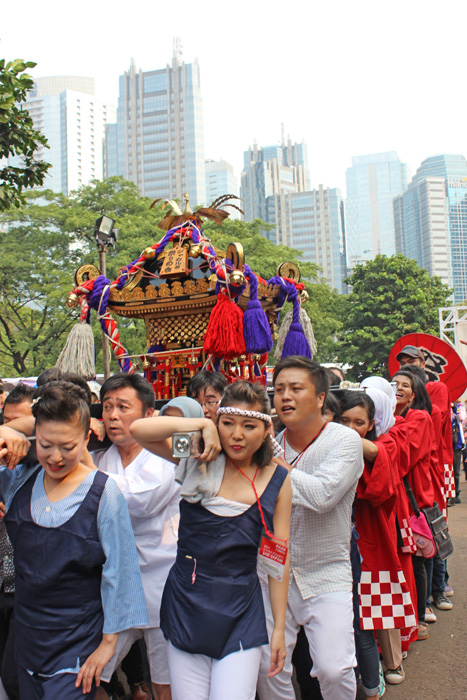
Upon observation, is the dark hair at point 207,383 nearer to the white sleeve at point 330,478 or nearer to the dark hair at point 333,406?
the dark hair at point 333,406

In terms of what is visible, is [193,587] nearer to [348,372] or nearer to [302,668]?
[302,668]

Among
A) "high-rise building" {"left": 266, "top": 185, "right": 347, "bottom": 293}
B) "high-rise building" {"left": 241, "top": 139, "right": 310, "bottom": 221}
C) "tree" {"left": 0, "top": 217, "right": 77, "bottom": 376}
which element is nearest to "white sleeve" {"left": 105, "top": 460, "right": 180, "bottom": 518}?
"tree" {"left": 0, "top": 217, "right": 77, "bottom": 376}

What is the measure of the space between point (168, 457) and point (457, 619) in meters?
3.29

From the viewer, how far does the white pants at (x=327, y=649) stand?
8.64 feet

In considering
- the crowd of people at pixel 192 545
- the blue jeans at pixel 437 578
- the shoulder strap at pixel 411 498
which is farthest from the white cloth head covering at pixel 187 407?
the blue jeans at pixel 437 578

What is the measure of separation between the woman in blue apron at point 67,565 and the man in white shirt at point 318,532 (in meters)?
0.80

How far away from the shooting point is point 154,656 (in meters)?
2.85

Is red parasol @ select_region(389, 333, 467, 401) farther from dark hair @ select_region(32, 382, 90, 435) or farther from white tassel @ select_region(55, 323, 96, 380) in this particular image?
dark hair @ select_region(32, 382, 90, 435)

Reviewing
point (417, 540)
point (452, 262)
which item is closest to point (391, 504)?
point (417, 540)

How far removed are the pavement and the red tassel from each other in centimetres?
254

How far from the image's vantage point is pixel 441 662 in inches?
152

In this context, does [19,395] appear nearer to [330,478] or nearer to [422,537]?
[330,478]

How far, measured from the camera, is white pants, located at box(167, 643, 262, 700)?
216 centimetres

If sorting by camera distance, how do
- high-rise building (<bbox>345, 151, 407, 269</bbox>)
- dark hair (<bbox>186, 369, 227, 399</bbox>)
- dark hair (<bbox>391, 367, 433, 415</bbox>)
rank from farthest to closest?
high-rise building (<bbox>345, 151, 407, 269</bbox>) → dark hair (<bbox>391, 367, 433, 415</bbox>) → dark hair (<bbox>186, 369, 227, 399</bbox>)
